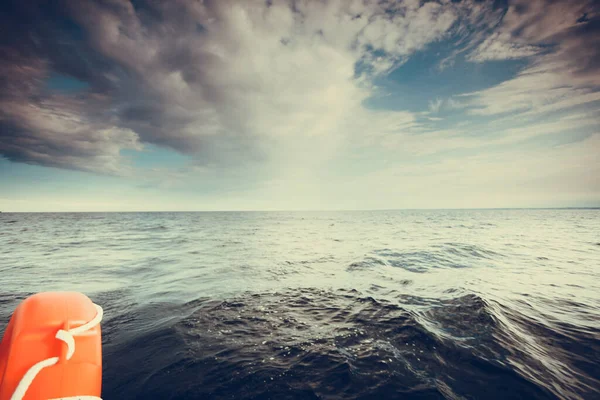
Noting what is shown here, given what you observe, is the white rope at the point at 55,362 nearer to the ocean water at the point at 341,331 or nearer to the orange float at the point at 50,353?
the orange float at the point at 50,353

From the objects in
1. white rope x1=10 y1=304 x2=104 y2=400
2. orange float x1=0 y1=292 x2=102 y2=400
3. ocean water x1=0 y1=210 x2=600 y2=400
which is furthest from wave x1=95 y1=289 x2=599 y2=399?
white rope x1=10 y1=304 x2=104 y2=400

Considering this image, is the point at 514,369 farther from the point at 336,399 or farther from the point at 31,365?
the point at 31,365

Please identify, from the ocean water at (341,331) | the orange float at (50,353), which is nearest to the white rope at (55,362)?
the orange float at (50,353)

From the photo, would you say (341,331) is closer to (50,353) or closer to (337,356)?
(337,356)

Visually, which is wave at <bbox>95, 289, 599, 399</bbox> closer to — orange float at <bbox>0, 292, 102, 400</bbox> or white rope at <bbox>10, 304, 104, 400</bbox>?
orange float at <bbox>0, 292, 102, 400</bbox>

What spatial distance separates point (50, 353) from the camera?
271 cm

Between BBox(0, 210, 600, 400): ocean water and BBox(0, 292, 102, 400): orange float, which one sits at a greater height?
BBox(0, 292, 102, 400): orange float

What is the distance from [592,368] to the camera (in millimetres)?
4555

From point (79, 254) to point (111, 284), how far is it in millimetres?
10083

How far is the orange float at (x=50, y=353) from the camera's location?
2.50 m

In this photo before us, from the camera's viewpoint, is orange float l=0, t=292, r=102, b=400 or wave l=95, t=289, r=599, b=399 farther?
wave l=95, t=289, r=599, b=399

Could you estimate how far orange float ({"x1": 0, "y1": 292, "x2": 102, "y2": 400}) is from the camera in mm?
2496

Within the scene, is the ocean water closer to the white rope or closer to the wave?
the wave

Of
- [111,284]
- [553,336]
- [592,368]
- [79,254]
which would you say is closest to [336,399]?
[592,368]
